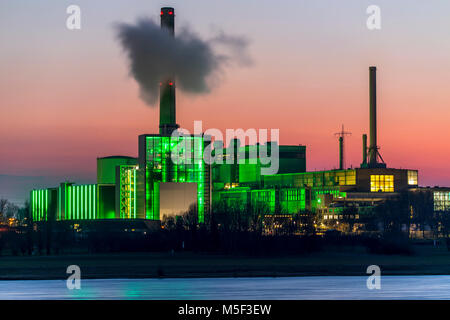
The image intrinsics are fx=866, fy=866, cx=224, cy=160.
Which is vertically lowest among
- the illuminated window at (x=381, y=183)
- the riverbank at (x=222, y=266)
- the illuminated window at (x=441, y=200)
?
the riverbank at (x=222, y=266)

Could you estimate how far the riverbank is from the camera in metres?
59.4

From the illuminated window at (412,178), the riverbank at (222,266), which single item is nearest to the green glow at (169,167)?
the illuminated window at (412,178)

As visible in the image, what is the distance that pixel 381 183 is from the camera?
609 ft

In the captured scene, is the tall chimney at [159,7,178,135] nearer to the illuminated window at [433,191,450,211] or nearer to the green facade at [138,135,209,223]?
the green facade at [138,135,209,223]

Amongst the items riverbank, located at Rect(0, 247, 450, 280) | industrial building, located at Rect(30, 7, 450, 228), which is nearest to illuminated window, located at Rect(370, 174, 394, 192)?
industrial building, located at Rect(30, 7, 450, 228)

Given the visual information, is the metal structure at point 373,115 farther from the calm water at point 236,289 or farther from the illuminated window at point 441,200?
the calm water at point 236,289

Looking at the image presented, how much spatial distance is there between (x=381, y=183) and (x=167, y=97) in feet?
204

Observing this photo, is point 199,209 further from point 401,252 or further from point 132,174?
point 401,252

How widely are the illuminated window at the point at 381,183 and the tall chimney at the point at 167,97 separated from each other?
182 feet

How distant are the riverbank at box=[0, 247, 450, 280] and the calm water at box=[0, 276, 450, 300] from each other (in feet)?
15.4

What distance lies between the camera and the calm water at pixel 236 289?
41438 millimetres

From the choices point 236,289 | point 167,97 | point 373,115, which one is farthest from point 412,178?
point 236,289

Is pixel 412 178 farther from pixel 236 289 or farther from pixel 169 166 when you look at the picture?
pixel 236 289
